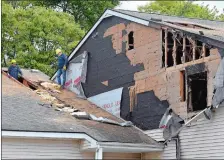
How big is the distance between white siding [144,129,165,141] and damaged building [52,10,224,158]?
0.03 m

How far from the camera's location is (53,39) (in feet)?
96.8

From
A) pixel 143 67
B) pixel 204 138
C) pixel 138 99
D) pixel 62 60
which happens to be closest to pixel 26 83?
pixel 62 60

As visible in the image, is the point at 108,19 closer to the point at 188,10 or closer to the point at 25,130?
the point at 25,130

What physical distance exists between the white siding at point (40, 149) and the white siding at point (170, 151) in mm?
2271

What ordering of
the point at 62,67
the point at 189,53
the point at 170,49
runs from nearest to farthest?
1. the point at 189,53
2. the point at 170,49
3. the point at 62,67

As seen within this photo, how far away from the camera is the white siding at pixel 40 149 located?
13.3 meters

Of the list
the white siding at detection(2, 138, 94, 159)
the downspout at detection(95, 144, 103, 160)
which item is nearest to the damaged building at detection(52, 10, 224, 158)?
the downspout at detection(95, 144, 103, 160)

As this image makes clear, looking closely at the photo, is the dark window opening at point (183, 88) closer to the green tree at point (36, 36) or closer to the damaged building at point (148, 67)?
the damaged building at point (148, 67)

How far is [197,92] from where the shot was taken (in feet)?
50.1

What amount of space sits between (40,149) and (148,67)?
4.77 meters

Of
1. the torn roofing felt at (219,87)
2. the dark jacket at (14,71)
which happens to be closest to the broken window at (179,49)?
the torn roofing felt at (219,87)

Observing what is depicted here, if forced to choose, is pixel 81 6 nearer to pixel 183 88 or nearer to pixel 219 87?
pixel 183 88

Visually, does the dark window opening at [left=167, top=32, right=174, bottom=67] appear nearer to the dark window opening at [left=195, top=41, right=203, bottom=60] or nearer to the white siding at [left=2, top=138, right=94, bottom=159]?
the dark window opening at [left=195, top=41, right=203, bottom=60]

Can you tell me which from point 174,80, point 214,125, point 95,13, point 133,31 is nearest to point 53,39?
point 95,13
